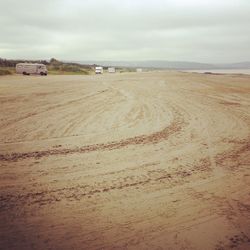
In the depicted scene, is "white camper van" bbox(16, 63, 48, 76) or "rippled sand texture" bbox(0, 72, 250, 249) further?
"white camper van" bbox(16, 63, 48, 76)

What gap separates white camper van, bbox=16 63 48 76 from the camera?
6109 cm

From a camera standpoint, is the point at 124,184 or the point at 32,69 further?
the point at 32,69

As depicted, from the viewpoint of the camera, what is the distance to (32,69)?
61438mm

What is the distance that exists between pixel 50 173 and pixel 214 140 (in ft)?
15.6

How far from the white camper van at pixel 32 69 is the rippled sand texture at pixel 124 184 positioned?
4972 cm

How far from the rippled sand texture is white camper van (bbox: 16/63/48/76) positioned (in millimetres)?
49724

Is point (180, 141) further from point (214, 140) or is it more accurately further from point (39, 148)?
point (39, 148)

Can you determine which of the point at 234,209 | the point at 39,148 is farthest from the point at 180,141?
the point at 234,209

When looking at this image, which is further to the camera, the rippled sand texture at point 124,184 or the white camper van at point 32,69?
the white camper van at point 32,69

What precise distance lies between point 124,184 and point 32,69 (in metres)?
57.3

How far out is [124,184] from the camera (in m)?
6.83

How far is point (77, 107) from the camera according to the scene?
16578 millimetres

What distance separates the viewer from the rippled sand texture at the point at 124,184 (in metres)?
5.04

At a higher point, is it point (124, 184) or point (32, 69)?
point (124, 184)
